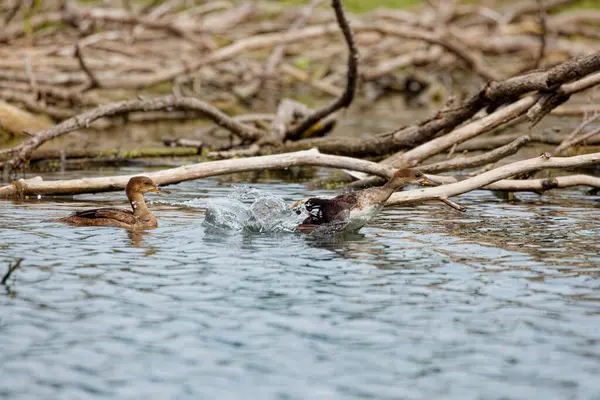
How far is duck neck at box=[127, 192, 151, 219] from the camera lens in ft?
32.6

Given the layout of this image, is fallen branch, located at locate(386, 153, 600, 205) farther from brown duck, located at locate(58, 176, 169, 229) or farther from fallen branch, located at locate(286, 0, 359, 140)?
fallen branch, located at locate(286, 0, 359, 140)

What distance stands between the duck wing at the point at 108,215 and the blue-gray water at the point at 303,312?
0.15m

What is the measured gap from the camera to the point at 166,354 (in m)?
5.61

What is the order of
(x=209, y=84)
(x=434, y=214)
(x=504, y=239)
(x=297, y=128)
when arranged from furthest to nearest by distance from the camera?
(x=209, y=84), (x=297, y=128), (x=434, y=214), (x=504, y=239)

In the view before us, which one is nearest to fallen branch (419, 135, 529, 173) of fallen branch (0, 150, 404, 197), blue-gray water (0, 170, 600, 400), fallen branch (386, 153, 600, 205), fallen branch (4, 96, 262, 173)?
fallen branch (0, 150, 404, 197)

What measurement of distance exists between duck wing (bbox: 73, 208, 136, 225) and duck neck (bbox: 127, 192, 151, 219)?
0.34 ft

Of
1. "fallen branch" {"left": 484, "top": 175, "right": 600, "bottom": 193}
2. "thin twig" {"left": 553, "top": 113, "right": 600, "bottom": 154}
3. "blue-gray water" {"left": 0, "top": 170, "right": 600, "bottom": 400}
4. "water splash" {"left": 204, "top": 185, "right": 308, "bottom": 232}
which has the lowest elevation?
"blue-gray water" {"left": 0, "top": 170, "right": 600, "bottom": 400}

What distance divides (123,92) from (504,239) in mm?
18708

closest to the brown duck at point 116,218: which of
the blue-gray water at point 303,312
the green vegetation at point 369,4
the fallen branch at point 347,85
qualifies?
the blue-gray water at point 303,312

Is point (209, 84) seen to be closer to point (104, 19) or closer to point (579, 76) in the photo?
point (104, 19)

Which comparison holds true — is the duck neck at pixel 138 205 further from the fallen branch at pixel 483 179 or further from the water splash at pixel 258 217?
the fallen branch at pixel 483 179

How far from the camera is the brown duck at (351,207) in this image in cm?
927

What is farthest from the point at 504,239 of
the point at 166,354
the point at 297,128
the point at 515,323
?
the point at 297,128

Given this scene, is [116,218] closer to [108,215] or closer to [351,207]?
[108,215]
